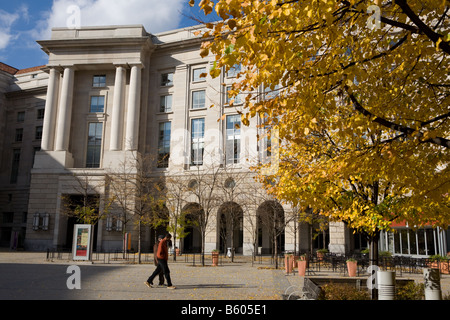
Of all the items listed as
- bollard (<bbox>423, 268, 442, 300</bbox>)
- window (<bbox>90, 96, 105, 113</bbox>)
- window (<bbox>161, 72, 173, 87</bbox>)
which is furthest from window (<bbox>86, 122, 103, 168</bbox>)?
bollard (<bbox>423, 268, 442, 300</bbox>)

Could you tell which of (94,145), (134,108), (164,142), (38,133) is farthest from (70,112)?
(38,133)

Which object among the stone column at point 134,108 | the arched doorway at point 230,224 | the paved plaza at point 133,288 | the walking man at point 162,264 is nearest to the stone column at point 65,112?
the stone column at point 134,108

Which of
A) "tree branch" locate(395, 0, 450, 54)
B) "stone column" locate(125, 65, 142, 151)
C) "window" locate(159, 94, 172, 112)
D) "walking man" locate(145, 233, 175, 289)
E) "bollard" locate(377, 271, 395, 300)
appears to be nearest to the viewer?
"tree branch" locate(395, 0, 450, 54)

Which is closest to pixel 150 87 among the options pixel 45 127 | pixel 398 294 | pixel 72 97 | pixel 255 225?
pixel 72 97

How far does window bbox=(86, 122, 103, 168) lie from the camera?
46.2 m

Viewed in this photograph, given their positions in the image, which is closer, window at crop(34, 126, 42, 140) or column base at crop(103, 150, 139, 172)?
column base at crop(103, 150, 139, 172)

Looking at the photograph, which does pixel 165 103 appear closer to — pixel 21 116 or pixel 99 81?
pixel 99 81

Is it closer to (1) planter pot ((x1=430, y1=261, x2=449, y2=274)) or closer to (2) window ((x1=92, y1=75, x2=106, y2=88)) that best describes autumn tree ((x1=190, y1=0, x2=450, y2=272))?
(1) planter pot ((x1=430, y1=261, x2=449, y2=274))

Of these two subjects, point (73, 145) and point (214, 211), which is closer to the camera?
point (214, 211)

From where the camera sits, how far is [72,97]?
153 ft

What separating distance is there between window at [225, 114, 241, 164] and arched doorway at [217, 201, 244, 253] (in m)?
Answer: 5.03

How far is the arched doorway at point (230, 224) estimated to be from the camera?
38.3 m
